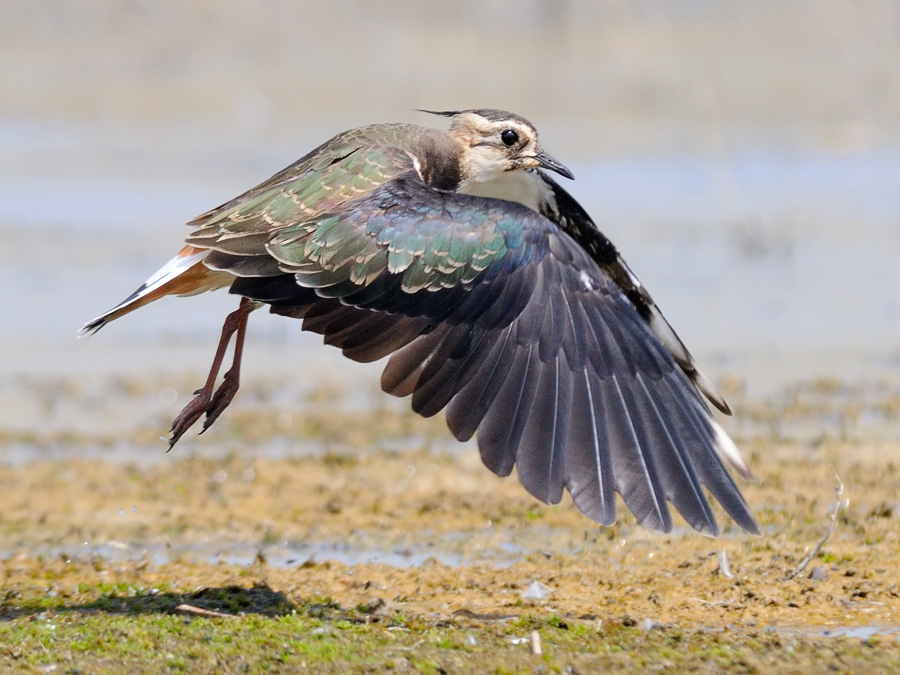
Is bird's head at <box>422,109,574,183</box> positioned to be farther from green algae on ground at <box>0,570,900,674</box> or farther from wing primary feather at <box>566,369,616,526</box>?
green algae on ground at <box>0,570,900,674</box>

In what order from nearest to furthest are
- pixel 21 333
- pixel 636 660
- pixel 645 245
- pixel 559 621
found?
1. pixel 636 660
2. pixel 559 621
3. pixel 21 333
4. pixel 645 245

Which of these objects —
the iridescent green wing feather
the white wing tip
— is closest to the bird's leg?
the iridescent green wing feather

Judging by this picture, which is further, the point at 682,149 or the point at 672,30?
the point at 672,30

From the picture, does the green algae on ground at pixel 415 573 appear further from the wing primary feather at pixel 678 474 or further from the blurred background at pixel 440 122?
the blurred background at pixel 440 122

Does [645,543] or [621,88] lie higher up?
Result: [621,88]

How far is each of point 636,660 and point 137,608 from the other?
2.03 m

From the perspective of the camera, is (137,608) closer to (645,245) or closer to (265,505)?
(265,505)

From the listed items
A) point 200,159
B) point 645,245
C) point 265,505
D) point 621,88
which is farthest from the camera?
point 621,88

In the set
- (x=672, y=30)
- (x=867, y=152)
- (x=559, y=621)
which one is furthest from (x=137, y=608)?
(x=672, y=30)

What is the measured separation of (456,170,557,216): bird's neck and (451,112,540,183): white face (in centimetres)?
3

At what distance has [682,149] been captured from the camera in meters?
20.7

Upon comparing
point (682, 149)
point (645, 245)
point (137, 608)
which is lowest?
point (137, 608)

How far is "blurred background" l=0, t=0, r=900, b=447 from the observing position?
1191 cm

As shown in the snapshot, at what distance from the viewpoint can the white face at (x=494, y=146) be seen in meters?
7.91
